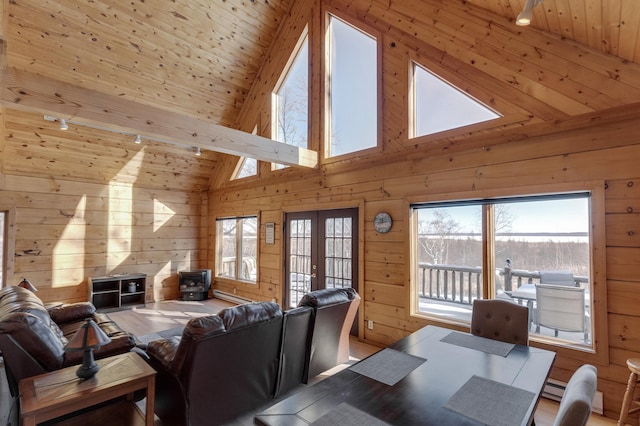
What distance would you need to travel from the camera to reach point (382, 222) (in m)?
4.42

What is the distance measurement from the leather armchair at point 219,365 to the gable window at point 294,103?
3819 millimetres

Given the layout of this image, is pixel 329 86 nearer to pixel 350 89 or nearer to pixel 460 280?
pixel 350 89

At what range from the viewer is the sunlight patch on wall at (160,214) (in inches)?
284

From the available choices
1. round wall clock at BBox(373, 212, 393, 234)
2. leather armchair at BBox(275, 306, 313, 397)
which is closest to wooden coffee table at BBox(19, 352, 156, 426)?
leather armchair at BBox(275, 306, 313, 397)

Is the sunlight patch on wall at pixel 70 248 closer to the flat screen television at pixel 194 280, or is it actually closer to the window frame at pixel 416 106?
Answer: the flat screen television at pixel 194 280

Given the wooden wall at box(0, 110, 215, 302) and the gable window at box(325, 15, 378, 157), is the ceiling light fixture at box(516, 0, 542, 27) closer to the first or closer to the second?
the gable window at box(325, 15, 378, 157)

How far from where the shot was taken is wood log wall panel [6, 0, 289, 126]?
4332 millimetres

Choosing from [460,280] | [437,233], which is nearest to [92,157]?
[437,233]

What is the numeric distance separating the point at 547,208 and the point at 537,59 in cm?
150

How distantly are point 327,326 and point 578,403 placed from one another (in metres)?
2.33

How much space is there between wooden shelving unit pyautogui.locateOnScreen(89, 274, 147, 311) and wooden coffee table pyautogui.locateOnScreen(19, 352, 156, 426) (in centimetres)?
457

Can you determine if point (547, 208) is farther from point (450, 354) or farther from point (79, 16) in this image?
point (79, 16)

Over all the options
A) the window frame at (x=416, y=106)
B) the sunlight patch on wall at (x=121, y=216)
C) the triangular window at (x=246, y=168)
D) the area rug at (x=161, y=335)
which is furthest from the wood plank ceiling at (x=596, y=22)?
the sunlight patch on wall at (x=121, y=216)

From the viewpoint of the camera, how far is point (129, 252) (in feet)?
22.4
